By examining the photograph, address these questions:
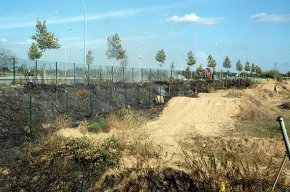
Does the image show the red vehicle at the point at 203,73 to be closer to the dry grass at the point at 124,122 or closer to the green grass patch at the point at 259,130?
the green grass patch at the point at 259,130

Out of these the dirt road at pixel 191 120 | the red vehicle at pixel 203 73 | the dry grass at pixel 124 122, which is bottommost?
the dirt road at pixel 191 120

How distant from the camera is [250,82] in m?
55.6

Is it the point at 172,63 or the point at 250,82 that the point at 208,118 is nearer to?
the point at 250,82

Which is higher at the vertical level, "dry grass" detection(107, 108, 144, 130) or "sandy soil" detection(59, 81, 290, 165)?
"dry grass" detection(107, 108, 144, 130)

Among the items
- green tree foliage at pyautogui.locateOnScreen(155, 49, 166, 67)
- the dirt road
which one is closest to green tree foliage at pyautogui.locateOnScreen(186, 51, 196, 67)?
green tree foliage at pyautogui.locateOnScreen(155, 49, 166, 67)

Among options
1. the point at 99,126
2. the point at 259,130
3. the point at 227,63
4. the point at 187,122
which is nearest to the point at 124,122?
the point at 99,126

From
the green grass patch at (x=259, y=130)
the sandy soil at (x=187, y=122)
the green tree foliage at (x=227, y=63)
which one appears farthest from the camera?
the green tree foliage at (x=227, y=63)

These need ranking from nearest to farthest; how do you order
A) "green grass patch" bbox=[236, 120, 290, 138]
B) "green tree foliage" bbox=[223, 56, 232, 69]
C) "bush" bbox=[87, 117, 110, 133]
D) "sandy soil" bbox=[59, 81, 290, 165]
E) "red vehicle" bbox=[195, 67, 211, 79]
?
1. "sandy soil" bbox=[59, 81, 290, 165]
2. "bush" bbox=[87, 117, 110, 133]
3. "green grass patch" bbox=[236, 120, 290, 138]
4. "red vehicle" bbox=[195, 67, 211, 79]
5. "green tree foliage" bbox=[223, 56, 232, 69]

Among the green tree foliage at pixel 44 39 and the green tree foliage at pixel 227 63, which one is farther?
the green tree foliage at pixel 227 63

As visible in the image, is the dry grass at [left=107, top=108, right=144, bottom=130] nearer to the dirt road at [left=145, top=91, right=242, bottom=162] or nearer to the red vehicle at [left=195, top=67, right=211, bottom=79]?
the dirt road at [left=145, top=91, right=242, bottom=162]

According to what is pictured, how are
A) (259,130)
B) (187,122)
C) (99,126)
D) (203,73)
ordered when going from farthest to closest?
(203,73)
(187,122)
(259,130)
(99,126)

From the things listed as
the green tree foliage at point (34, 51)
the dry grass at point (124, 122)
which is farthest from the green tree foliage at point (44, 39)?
the dry grass at point (124, 122)

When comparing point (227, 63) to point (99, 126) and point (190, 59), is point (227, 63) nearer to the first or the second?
point (190, 59)

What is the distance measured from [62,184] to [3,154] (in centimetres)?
289
